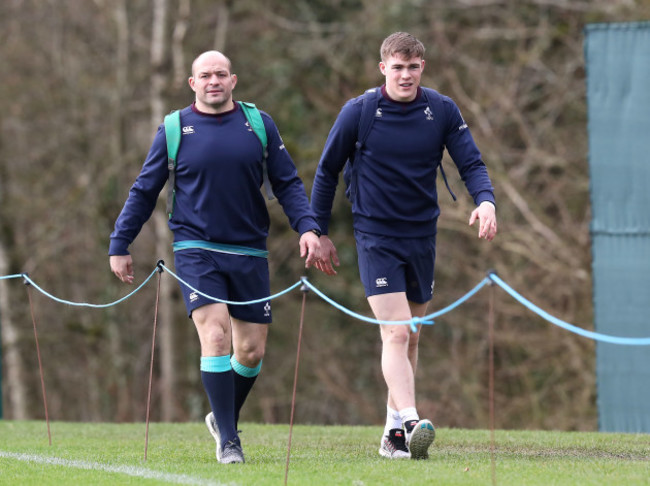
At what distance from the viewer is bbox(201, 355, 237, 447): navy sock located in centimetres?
765

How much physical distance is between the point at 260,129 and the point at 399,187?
0.89m

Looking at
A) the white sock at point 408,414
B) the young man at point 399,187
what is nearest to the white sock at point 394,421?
the young man at point 399,187

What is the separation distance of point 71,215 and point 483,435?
16.1 m

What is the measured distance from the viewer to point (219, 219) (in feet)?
25.4

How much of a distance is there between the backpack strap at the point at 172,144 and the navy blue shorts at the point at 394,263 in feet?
3.82

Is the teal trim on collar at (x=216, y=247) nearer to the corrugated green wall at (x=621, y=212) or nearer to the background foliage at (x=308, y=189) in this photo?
the corrugated green wall at (x=621, y=212)

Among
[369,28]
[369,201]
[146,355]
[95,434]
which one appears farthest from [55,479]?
[146,355]

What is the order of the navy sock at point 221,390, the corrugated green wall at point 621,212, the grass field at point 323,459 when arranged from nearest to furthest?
the grass field at point 323,459 < the navy sock at point 221,390 < the corrugated green wall at point 621,212

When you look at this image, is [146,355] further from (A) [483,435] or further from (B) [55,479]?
(B) [55,479]

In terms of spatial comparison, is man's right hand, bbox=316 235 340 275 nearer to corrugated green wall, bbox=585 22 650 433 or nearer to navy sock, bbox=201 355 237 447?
navy sock, bbox=201 355 237 447

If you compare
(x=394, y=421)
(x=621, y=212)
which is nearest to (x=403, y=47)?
(x=394, y=421)

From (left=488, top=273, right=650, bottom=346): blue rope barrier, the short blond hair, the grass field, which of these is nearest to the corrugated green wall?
the grass field

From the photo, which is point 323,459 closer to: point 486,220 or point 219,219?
point 219,219

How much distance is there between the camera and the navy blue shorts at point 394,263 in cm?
796
